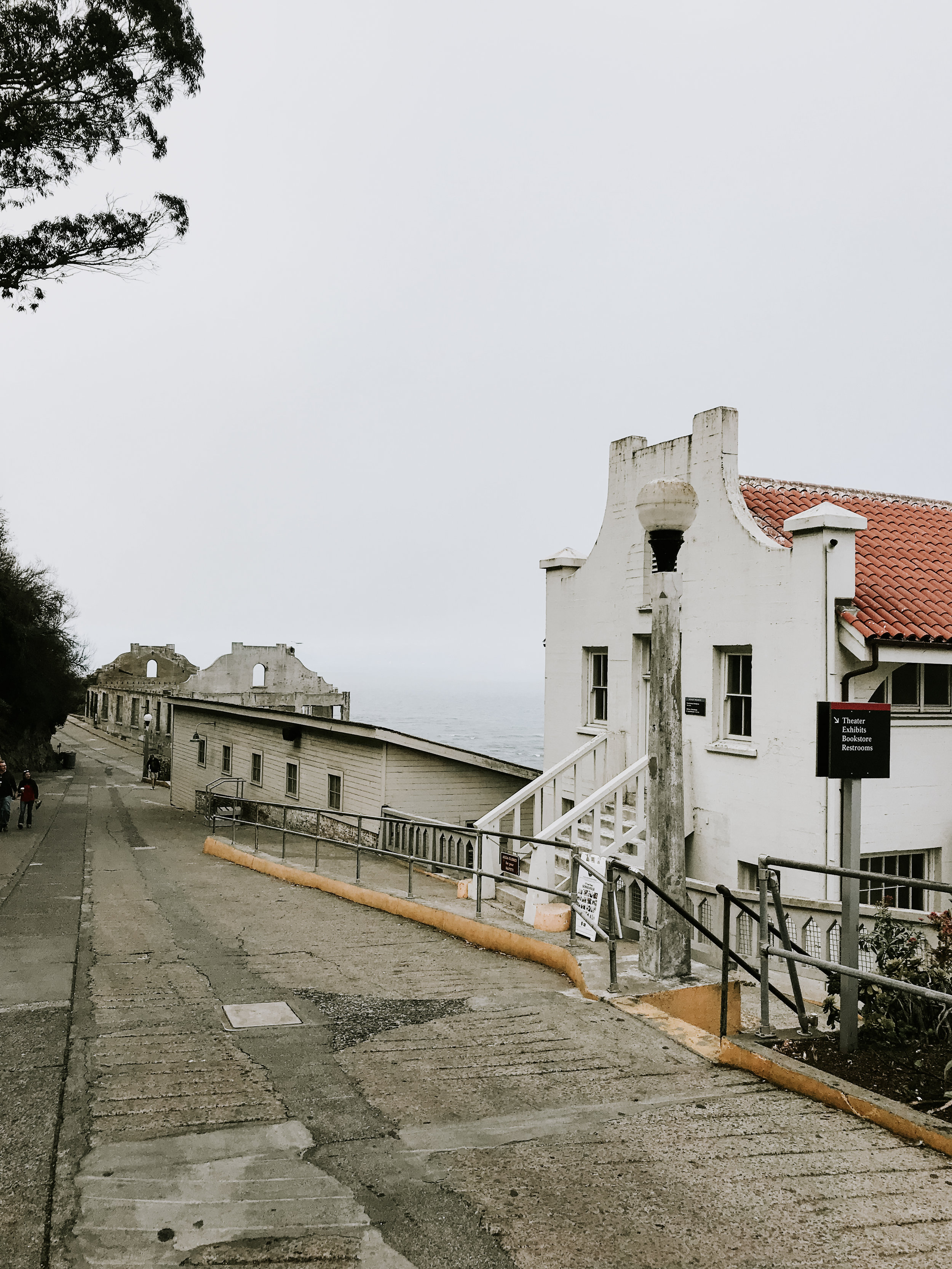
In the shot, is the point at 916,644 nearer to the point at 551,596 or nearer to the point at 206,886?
the point at 551,596

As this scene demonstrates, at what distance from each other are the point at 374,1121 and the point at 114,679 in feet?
319

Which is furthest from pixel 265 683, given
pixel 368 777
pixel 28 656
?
pixel 368 777

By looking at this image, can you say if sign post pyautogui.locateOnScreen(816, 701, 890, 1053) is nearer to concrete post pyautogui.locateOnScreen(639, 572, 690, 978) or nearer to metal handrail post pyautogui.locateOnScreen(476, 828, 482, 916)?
concrete post pyautogui.locateOnScreen(639, 572, 690, 978)

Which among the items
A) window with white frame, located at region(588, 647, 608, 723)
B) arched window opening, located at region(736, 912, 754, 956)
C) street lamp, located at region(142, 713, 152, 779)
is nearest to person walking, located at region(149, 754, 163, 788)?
street lamp, located at region(142, 713, 152, 779)

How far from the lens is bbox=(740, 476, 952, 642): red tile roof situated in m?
13.4

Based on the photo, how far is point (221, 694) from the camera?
58469 millimetres

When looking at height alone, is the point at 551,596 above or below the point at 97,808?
above

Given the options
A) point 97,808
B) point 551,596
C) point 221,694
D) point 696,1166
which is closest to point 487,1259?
point 696,1166

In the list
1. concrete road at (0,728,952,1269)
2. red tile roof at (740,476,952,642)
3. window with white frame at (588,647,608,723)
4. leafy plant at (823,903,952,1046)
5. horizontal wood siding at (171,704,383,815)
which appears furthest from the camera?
horizontal wood siding at (171,704,383,815)

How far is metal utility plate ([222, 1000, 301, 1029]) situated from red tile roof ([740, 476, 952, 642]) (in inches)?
368

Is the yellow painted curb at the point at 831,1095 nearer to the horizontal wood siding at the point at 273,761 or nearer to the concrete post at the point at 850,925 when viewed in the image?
the concrete post at the point at 850,925

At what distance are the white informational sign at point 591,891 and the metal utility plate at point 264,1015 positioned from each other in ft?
9.65

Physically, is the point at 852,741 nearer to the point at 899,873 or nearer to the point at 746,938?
the point at 746,938

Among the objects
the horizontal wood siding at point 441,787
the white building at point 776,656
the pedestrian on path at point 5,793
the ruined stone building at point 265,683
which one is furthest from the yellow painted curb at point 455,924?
the ruined stone building at point 265,683
